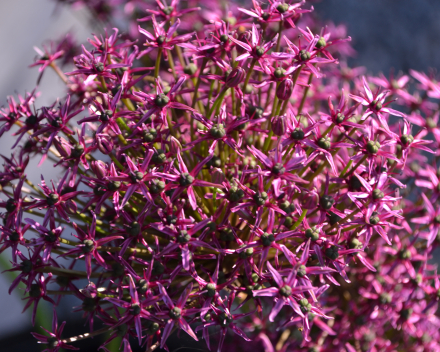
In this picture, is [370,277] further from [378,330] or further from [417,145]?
[417,145]

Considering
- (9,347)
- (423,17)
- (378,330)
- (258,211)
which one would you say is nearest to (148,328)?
(258,211)

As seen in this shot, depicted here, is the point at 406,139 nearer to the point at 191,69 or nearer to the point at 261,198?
the point at 261,198

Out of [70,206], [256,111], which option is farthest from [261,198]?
[70,206]

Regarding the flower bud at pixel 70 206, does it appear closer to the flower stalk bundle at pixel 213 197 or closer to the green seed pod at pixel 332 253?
the flower stalk bundle at pixel 213 197

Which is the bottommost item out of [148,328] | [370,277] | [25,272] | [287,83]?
[370,277]

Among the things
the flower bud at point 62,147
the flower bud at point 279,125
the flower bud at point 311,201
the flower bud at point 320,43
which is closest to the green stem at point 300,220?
the flower bud at point 311,201
